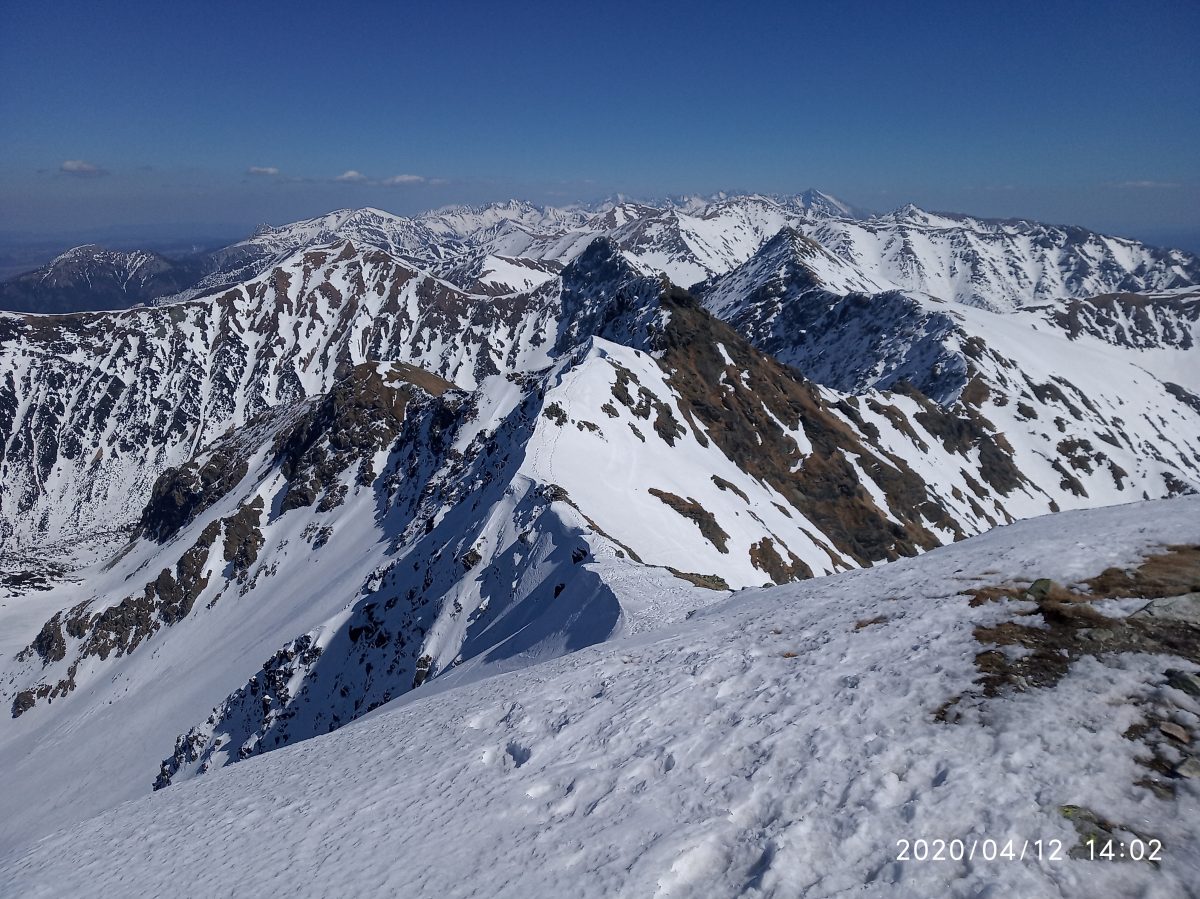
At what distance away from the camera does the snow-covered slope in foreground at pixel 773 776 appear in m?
7.28

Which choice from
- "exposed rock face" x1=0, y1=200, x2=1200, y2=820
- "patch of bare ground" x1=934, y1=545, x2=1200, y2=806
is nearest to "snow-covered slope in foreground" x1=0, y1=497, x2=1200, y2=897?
"patch of bare ground" x1=934, y1=545, x2=1200, y2=806

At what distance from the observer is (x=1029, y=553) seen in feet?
51.2

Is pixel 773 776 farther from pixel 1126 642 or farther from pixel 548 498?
pixel 548 498

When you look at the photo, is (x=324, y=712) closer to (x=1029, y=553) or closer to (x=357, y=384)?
(x=1029, y=553)

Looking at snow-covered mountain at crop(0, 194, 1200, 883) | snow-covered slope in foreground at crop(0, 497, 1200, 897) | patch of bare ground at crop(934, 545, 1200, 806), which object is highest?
patch of bare ground at crop(934, 545, 1200, 806)

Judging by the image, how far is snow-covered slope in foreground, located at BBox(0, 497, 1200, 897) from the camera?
7277 mm

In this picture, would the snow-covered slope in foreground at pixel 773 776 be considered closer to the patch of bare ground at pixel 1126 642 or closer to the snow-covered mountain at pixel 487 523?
the patch of bare ground at pixel 1126 642

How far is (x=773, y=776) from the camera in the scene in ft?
29.7

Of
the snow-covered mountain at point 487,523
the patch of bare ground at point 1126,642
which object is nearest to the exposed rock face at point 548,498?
the snow-covered mountain at point 487,523

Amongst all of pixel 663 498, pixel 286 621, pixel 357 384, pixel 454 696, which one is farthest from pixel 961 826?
pixel 357 384

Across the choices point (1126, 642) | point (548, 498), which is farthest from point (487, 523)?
point (1126, 642)

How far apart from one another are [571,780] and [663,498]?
38.0 m
